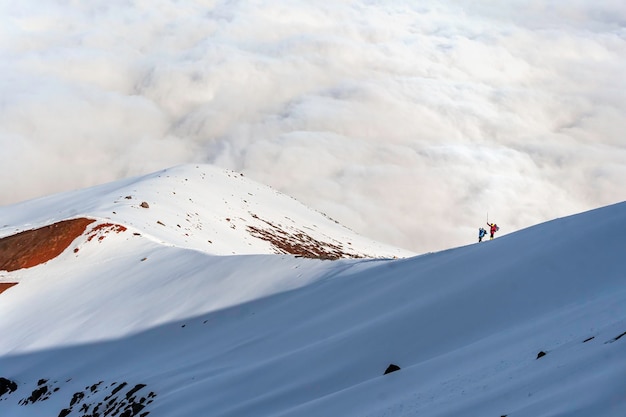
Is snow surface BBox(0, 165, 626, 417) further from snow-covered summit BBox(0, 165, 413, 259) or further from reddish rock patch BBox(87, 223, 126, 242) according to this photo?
snow-covered summit BBox(0, 165, 413, 259)

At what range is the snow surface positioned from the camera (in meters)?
14.5

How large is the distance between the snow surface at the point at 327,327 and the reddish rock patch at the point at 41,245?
→ 965 mm

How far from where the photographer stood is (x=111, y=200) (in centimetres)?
5909

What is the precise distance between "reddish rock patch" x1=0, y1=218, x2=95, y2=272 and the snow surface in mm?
965

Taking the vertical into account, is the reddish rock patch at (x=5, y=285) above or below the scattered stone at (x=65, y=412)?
above

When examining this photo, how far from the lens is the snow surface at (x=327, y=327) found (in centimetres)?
1454

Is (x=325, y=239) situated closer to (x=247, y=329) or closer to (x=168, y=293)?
(x=168, y=293)

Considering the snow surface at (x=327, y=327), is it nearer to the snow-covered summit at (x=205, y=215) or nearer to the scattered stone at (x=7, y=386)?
the scattered stone at (x=7, y=386)

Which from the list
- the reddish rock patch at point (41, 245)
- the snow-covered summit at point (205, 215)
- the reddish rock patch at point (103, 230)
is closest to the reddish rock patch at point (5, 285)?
the reddish rock patch at point (41, 245)

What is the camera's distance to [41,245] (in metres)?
48.9

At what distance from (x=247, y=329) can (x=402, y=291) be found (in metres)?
7.81

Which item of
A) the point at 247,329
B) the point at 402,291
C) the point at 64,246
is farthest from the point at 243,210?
the point at 402,291

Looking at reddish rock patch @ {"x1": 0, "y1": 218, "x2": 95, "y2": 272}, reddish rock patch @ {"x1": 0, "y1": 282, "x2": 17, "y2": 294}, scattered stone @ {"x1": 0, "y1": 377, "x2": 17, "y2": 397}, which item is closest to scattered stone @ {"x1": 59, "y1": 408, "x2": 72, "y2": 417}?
scattered stone @ {"x1": 0, "y1": 377, "x2": 17, "y2": 397}

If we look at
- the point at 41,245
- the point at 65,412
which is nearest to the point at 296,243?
the point at 41,245
